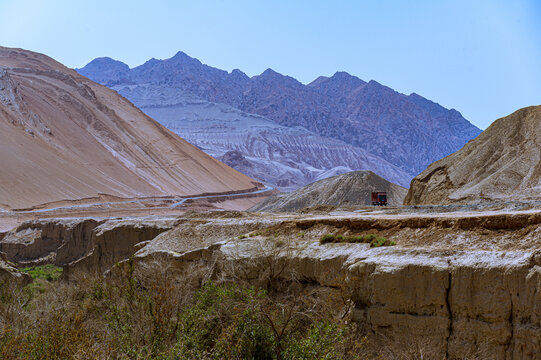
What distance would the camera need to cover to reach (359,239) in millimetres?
10781

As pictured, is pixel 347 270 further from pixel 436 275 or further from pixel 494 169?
pixel 494 169

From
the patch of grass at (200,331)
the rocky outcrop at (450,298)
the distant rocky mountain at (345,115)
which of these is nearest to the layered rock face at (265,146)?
the distant rocky mountain at (345,115)

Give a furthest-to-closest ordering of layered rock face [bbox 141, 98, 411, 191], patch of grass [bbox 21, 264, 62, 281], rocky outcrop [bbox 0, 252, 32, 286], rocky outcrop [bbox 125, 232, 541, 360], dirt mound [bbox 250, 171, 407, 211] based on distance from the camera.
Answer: layered rock face [bbox 141, 98, 411, 191], dirt mound [bbox 250, 171, 407, 211], patch of grass [bbox 21, 264, 62, 281], rocky outcrop [bbox 0, 252, 32, 286], rocky outcrop [bbox 125, 232, 541, 360]

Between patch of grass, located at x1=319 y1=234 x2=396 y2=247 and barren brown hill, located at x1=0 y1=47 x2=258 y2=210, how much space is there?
43236 millimetres

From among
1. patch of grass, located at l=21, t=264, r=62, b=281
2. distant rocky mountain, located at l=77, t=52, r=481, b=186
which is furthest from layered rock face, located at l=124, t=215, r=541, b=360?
distant rocky mountain, located at l=77, t=52, r=481, b=186

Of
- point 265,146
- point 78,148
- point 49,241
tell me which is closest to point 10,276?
point 49,241

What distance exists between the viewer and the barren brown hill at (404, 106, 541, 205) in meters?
21.3

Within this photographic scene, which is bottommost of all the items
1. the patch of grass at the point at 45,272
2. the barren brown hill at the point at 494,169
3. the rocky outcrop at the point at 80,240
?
the patch of grass at the point at 45,272

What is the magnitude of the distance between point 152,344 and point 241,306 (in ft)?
5.56

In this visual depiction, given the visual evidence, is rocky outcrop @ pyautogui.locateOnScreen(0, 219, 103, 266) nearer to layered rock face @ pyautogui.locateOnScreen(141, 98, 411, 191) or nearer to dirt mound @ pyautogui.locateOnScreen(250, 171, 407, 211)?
dirt mound @ pyautogui.locateOnScreen(250, 171, 407, 211)

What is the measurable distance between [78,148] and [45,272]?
42.6 meters

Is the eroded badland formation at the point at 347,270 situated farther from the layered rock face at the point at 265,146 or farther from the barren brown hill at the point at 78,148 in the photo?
the layered rock face at the point at 265,146

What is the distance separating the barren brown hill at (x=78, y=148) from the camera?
53.0 metres

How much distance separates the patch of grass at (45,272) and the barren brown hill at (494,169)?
19177mm
